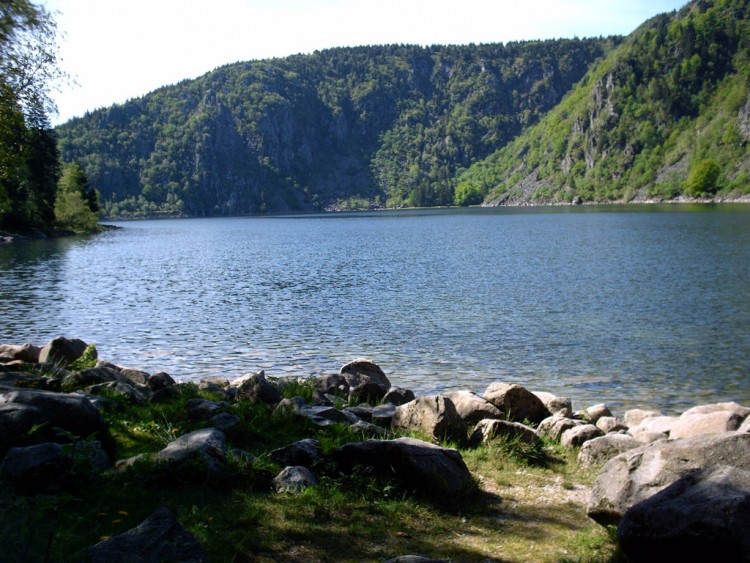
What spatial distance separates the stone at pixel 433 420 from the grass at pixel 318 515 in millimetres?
1453

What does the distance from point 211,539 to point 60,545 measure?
4.83 ft

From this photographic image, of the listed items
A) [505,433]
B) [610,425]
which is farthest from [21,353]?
[610,425]

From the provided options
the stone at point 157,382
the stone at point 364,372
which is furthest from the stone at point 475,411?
the stone at point 157,382

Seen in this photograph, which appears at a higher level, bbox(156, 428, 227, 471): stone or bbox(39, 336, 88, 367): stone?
bbox(156, 428, 227, 471): stone

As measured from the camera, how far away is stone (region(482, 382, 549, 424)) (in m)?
14.6

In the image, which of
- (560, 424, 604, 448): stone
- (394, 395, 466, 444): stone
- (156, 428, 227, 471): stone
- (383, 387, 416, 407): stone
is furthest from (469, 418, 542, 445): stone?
(156, 428, 227, 471): stone

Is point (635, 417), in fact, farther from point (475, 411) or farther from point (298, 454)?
point (298, 454)

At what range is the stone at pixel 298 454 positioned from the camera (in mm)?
9229

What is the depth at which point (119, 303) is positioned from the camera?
39156mm

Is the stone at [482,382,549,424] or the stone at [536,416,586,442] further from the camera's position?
the stone at [482,382,549,424]

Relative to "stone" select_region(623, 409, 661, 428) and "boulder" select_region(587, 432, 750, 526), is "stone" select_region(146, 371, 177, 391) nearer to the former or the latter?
"boulder" select_region(587, 432, 750, 526)

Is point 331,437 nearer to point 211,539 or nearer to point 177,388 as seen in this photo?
point 211,539

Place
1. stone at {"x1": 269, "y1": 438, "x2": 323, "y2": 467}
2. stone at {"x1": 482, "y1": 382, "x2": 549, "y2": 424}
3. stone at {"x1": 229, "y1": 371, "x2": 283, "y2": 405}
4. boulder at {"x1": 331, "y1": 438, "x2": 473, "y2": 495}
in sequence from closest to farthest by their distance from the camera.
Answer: boulder at {"x1": 331, "y1": 438, "x2": 473, "y2": 495}
stone at {"x1": 269, "y1": 438, "x2": 323, "y2": 467}
stone at {"x1": 229, "y1": 371, "x2": 283, "y2": 405}
stone at {"x1": 482, "y1": 382, "x2": 549, "y2": 424}

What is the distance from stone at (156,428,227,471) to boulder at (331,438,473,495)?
166 centimetres
